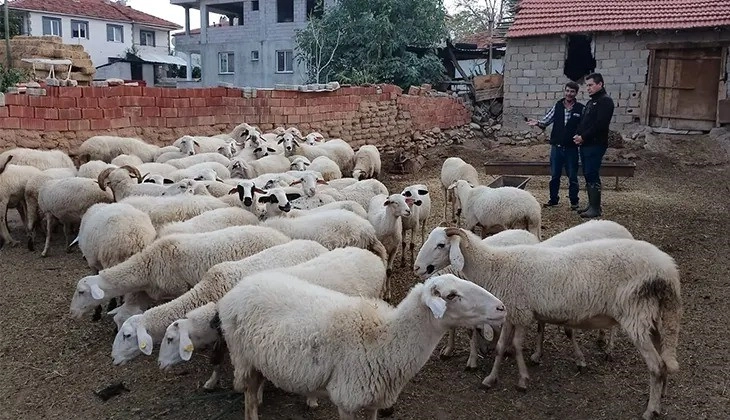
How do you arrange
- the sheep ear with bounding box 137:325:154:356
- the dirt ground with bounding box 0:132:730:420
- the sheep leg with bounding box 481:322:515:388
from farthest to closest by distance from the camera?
the sheep leg with bounding box 481:322:515:388
the dirt ground with bounding box 0:132:730:420
the sheep ear with bounding box 137:325:154:356

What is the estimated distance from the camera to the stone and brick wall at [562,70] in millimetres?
18016

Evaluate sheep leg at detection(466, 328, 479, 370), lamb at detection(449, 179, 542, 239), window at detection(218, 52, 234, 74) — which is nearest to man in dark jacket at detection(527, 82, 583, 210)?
lamb at detection(449, 179, 542, 239)

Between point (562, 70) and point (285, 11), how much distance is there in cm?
2082

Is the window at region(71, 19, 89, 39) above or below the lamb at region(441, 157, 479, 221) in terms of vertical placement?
above

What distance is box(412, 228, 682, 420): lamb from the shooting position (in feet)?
14.0

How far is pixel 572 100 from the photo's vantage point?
9.98m

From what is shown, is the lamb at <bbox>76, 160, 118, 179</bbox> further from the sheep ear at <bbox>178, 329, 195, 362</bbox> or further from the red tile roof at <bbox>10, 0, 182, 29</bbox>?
the red tile roof at <bbox>10, 0, 182, 29</bbox>

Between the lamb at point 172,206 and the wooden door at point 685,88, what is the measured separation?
594 inches

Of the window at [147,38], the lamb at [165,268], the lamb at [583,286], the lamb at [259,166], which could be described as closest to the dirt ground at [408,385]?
the lamb at [583,286]

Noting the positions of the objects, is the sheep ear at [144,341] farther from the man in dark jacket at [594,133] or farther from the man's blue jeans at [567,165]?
the man's blue jeans at [567,165]

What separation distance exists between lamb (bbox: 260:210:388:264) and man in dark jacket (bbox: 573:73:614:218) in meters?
4.88

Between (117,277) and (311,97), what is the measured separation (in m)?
10.3

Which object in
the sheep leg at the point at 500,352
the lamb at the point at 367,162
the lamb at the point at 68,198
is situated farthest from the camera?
the lamb at the point at 367,162

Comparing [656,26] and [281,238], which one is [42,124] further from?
[656,26]
